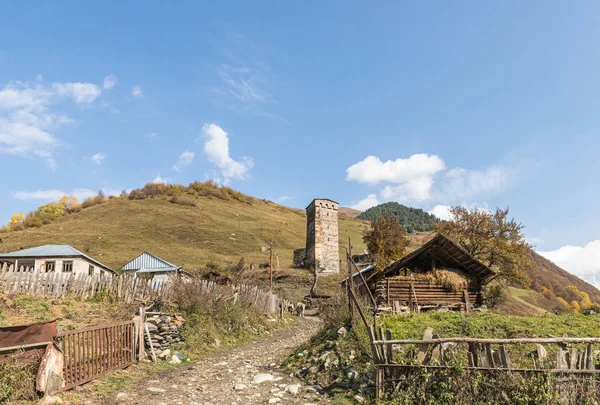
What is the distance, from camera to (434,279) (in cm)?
1917

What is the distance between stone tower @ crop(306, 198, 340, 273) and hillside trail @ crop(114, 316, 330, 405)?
40.2 metres

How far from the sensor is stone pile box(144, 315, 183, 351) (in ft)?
41.0

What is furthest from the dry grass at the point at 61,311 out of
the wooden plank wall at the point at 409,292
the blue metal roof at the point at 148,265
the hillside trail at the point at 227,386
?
the blue metal roof at the point at 148,265

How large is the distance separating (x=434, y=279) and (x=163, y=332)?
1342cm

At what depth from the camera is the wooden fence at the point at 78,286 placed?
15.2 m

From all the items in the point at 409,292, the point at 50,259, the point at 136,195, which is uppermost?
the point at 136,195

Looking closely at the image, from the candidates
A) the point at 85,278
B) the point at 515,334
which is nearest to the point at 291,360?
the point at 515,334

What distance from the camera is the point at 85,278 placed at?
16047 millimetres

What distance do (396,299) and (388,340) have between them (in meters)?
11.8

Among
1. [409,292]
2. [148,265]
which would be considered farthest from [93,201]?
[409,292]

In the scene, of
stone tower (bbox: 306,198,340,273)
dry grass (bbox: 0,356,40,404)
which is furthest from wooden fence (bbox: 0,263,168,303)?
stone tower (bbox: 306,198,340,273)

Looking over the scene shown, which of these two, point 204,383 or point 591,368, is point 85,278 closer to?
point 204,383

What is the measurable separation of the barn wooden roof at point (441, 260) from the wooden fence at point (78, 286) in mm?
11112

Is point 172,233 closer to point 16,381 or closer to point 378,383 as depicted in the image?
point 16,381
